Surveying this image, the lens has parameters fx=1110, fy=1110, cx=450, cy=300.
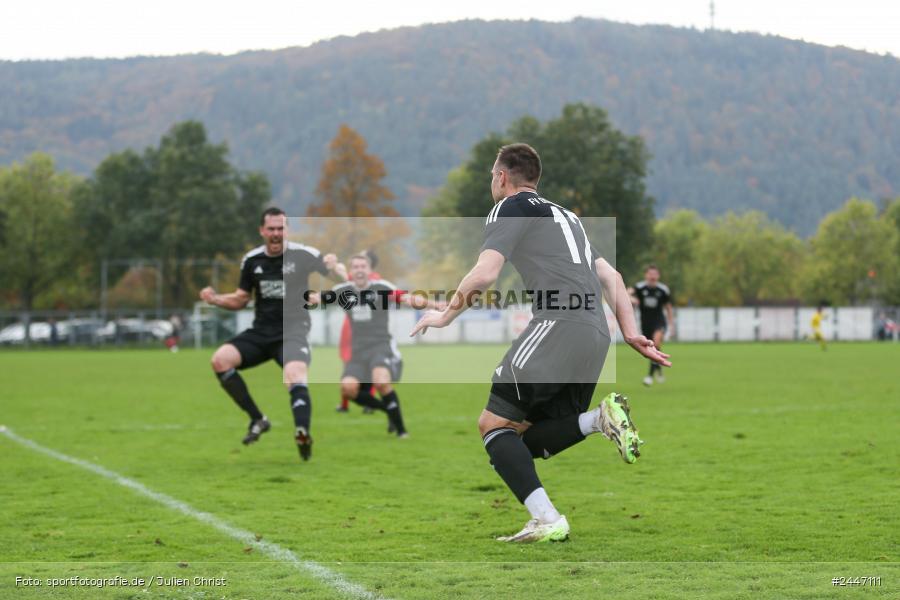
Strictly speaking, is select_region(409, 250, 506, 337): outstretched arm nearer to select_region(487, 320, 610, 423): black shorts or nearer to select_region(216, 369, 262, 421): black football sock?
select_region(487, 320, 610, 423): black shorts

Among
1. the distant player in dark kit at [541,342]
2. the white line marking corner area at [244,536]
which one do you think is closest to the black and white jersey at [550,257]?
the distant player in dark kit at [541,342]

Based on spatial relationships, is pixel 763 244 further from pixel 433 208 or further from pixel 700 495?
pixel 700 495

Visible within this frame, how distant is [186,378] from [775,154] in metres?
169

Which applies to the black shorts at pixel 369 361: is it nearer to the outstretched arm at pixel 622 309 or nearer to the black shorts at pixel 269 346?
the black shorts at pixel 269 346

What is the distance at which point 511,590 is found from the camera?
5.13 m

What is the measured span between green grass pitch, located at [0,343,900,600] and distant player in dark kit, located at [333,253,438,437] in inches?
20.6

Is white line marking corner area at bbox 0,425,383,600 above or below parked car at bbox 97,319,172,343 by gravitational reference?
above

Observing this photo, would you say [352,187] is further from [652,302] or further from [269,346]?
[269,346]

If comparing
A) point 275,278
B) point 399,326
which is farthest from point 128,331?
point 275,278

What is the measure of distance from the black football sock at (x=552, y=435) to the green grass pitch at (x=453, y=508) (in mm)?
573

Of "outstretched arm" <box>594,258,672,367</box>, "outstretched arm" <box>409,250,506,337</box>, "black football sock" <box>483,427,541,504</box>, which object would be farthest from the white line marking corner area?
"outstretched arm" <box>594,258,672,367</box>

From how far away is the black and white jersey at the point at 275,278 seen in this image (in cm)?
1088

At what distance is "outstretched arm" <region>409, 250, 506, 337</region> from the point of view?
6023mm

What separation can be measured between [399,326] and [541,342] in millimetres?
46356
